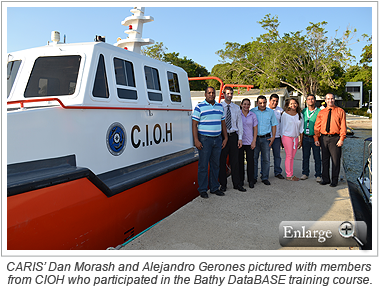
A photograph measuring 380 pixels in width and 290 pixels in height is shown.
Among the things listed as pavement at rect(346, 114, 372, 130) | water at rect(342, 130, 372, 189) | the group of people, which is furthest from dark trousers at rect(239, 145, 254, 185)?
pavement at rect(346, 114, 372, 130)

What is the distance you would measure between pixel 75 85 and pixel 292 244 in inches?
132

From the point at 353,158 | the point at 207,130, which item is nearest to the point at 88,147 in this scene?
the point at 207,130

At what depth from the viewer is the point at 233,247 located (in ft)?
11.2

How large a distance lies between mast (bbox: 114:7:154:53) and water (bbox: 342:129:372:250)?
4863mm

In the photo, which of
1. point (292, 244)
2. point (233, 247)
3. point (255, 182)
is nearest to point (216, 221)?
point (233, 247)

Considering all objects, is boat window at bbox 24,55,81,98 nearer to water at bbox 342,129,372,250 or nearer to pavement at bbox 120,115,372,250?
pavement at bbox 120,115,372,250

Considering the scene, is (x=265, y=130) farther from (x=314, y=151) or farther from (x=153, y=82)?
(x=153, y=82)

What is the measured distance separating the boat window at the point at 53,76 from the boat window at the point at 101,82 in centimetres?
26

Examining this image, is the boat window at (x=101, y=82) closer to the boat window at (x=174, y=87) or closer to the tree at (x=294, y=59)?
the boat window at (x=174, y=87)

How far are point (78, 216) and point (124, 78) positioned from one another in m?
2.07

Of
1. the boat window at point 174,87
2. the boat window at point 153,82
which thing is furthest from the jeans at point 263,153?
the boat window at point 153,82
